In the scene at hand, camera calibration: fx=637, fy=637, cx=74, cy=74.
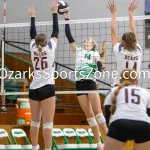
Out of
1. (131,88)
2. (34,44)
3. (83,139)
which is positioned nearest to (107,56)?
(83,139)

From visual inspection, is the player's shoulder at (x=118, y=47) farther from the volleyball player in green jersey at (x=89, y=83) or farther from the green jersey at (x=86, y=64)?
the green jersey at (x=86, y=64)

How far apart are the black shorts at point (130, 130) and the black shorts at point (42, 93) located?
8.36 feet

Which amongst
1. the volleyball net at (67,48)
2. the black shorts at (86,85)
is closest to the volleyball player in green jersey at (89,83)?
the black shorts at (86,85)

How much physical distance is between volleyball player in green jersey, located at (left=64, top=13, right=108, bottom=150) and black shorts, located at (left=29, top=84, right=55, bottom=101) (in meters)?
0.93

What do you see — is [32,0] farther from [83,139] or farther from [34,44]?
[34,44]

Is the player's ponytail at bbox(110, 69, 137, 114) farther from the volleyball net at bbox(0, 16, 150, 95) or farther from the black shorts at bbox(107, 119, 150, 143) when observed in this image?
the volleyball net at bbox(0, 16, 150, 95)

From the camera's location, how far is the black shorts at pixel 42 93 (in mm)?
9617

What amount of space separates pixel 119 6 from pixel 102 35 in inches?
37.3

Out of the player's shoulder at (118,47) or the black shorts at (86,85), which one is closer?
the player's shoulder at (118,47)

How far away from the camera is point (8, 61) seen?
16594mm

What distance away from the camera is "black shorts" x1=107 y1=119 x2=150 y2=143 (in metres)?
7.16

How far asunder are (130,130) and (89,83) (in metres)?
3.46

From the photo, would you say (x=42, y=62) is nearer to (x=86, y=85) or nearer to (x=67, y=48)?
(x=86, y=85)

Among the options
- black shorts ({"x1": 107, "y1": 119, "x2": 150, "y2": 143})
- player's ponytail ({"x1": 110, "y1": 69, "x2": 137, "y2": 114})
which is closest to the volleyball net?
player's ponytail ({"x1": 110, "y1": 69, "x2": 137, "y2": 114})
